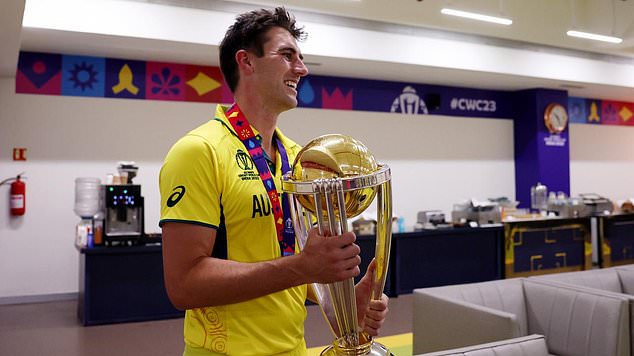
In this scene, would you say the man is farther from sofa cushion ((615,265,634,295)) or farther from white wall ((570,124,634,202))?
white wall ((570,124,634,202))

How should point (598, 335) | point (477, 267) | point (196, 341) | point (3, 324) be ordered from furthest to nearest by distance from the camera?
point (477, 267), point (3, 324), point (598, 335), point (196, 341)

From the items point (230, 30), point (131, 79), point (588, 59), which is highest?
point (588, 59)

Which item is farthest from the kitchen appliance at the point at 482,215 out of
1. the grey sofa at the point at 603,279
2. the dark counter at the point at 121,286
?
the dark counter at the point at 121,286

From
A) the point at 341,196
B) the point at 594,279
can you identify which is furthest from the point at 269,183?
the point at 594,279

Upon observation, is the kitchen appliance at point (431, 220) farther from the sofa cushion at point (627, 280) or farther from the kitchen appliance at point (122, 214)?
the kitchen appliance at point (122, 214)

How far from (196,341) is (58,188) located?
570cm

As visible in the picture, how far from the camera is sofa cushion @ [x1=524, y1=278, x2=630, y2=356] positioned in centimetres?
285

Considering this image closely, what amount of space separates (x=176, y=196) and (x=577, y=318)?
2.80 m

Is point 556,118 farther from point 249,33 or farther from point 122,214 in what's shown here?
point 249,33

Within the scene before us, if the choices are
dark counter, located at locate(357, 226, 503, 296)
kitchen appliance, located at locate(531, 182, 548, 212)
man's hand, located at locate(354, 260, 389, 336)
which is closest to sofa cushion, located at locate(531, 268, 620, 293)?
dark counter, located at locate(357, 226, 503, 296)

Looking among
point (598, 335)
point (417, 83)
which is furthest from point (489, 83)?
point (598, 335)

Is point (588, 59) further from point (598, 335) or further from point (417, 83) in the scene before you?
point (598, 335)

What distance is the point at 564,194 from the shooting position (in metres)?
8.99

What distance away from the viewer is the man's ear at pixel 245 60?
125 centimetres
